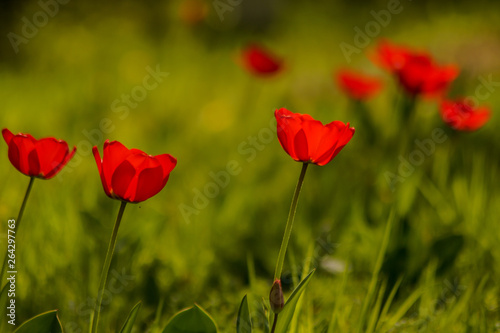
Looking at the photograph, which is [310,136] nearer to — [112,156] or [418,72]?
[112,156]

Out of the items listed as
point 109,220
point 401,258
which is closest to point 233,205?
point 109,220

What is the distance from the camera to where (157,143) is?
215 cm

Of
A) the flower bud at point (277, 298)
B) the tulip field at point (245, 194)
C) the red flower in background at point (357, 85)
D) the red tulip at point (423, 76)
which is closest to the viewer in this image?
the flower bud at point (277, 298)

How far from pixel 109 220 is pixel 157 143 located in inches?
27.6

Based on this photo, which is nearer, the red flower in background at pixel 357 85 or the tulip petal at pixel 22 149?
the tulip petal at pixel 22 149

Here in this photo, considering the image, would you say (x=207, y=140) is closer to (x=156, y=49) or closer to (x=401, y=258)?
(x=401, y=258)

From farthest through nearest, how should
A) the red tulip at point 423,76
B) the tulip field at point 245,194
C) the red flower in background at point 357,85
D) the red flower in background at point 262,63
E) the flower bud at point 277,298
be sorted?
the red flower in background at point 262,63, the red flower in background at point 357,85, the red tulip at point 423,76, the tulip field at point 245,194, the flower bud at point 277,298

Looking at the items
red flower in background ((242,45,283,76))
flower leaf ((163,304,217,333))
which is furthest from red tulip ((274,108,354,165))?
red flower in background ((242,45,283,76))

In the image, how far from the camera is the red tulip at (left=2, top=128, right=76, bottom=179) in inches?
33.4

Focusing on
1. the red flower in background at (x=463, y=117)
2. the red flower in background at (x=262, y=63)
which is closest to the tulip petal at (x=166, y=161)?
the red flower in background at (x=463, y=117)

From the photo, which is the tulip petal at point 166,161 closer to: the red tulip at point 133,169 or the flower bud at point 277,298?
the red tulip at point 133,169

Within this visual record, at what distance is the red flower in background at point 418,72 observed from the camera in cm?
151

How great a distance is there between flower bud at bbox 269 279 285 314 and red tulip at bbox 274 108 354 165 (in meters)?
0.18

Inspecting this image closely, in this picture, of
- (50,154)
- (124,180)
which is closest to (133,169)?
(124,180)
